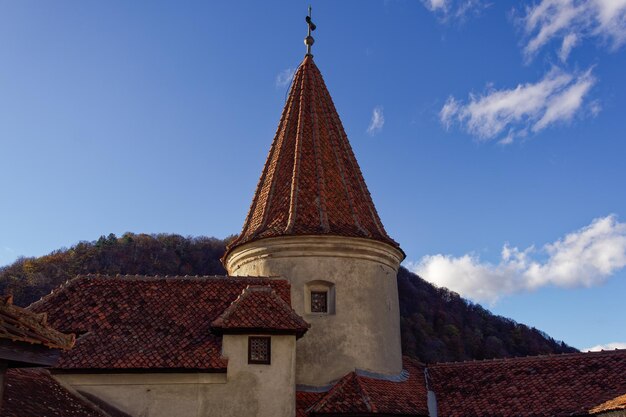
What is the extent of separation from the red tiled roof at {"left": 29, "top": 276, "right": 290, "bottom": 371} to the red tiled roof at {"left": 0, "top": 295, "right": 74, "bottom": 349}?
6.71m

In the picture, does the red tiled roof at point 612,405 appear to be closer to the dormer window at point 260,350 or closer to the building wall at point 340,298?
the building wall at point 340,298

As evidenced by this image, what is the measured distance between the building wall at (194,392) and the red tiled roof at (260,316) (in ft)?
2.58

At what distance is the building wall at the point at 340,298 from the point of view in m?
16.6

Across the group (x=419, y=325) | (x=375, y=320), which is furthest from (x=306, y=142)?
(x=419, y=325)

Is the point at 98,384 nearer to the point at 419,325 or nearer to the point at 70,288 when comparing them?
the point at 70,288

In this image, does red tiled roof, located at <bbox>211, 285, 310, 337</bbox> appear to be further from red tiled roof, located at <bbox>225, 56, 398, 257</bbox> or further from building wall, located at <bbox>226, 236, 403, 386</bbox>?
red tiled roof, located at <bbox>225, 56, 398, 257</bbox>

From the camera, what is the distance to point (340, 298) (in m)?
17.2

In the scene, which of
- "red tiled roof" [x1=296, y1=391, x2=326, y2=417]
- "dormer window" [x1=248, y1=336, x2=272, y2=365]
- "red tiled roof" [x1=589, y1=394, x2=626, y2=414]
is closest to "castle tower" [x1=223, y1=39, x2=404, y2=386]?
"red tiled roof" [x1=296, y1=391, x2=326, y2=417]

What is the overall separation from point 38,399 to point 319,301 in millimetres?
7421

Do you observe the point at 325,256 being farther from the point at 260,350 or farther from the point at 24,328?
the point at 24,328

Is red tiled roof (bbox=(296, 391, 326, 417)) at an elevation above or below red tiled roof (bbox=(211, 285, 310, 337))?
below

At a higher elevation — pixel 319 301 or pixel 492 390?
pixel 319 301

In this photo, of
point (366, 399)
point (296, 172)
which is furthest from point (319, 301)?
point (296, 172)

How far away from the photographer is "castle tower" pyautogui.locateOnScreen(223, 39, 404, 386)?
663 inches
